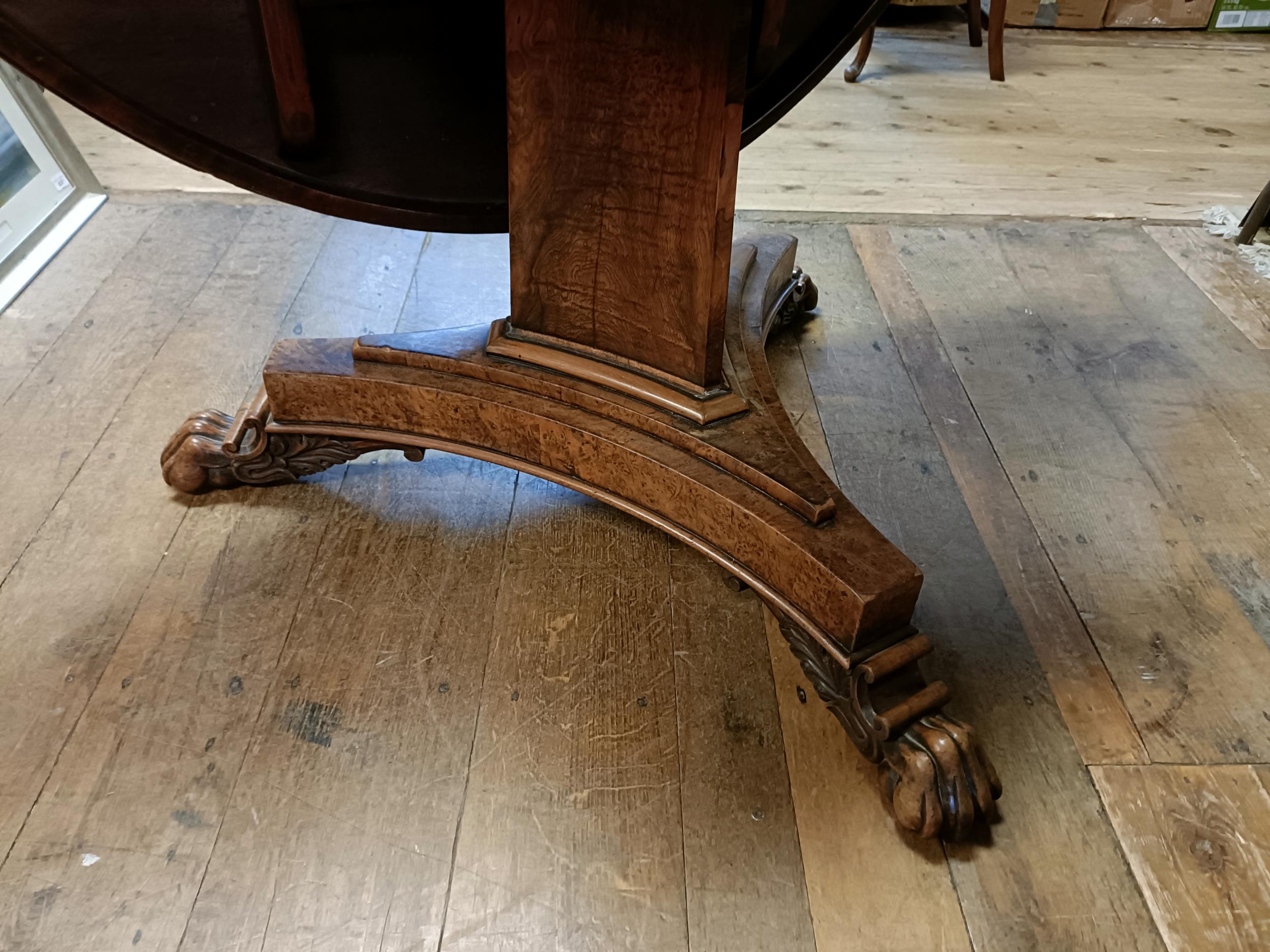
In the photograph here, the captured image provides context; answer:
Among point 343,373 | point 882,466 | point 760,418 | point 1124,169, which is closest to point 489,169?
point 343,373

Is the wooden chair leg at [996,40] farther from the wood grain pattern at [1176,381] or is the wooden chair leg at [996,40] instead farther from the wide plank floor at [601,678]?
the wide plank floor at [601,678]

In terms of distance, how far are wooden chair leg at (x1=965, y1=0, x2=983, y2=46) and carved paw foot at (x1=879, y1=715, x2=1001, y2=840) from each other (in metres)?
2.78

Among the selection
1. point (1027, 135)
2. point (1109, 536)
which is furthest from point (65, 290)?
point (1027, 135)

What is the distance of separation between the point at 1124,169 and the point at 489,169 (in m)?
1.80

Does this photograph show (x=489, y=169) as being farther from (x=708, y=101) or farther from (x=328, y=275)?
(x=328, y=275)

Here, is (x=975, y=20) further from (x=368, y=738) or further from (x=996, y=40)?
(x=368, y=738)

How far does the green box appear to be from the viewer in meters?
3.31

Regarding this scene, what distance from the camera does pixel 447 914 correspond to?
2.69 feet

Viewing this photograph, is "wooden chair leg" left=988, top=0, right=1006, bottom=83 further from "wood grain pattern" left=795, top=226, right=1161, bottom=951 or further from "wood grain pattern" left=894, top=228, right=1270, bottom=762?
"wood grain pattern" left=795, top=226, right=1161, bottom=951

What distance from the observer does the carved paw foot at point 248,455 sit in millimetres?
1234

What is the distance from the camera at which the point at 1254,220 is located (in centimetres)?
197

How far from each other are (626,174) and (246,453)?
24.2 inches

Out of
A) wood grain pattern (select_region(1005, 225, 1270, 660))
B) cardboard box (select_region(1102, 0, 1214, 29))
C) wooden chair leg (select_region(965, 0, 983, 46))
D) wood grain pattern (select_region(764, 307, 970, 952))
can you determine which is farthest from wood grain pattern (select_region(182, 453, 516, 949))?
cardboard box (select_region(1102, 0, 1214, 29))

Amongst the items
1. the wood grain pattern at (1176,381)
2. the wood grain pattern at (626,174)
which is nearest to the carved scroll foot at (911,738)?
the wood grain pattern at (626,174)
